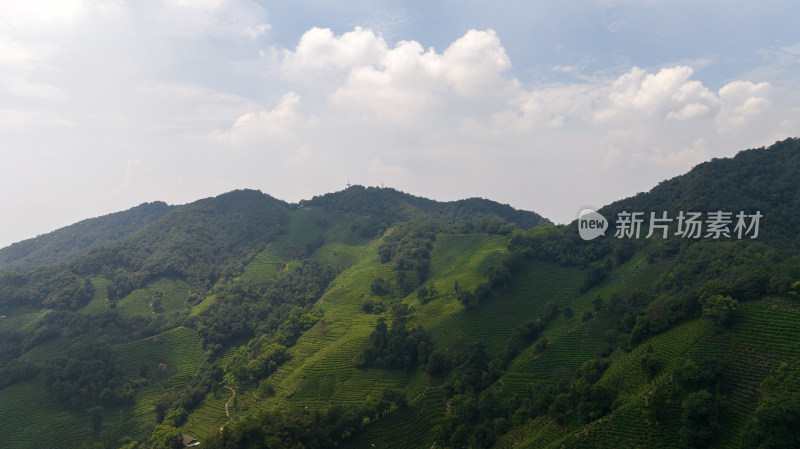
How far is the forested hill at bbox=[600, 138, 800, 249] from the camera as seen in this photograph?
52625 millimetres

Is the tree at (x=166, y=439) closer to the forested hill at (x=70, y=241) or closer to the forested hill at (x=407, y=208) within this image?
the forested hill at (x=407, y=208)

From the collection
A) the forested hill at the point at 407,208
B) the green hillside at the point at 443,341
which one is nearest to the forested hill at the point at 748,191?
the green hillside at the point at 443,341

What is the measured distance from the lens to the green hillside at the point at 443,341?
2900cm

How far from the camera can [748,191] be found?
58.3 meters

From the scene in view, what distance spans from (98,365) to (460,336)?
4941 centimetres

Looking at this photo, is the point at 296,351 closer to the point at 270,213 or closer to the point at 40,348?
the point at 40,348

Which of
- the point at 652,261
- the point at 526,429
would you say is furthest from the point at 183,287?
the point at 652,261

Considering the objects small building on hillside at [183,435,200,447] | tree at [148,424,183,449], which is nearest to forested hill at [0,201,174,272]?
tree at [148,424,183,449]

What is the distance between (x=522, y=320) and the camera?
5484 cm
